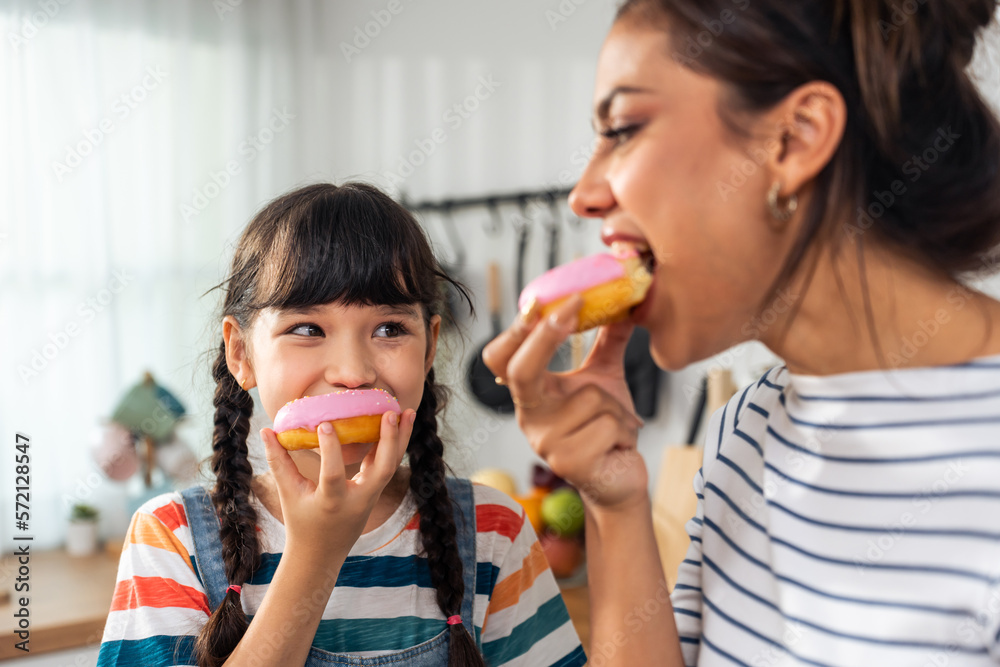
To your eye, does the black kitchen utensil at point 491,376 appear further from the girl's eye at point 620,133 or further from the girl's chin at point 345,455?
the girl's eye at point 620,133

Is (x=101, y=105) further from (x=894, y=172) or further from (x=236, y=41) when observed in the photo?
(x=894, y=172)

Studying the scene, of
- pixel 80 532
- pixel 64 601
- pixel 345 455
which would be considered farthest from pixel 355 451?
pixel 80 532

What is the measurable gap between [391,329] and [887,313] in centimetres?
57

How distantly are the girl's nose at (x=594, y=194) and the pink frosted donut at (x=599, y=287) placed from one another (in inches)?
1.8

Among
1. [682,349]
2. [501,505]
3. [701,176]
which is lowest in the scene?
[501,505]

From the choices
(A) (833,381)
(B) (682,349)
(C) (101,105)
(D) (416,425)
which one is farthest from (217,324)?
(C) (101,105)

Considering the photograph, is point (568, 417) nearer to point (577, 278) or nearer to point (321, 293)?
point (577, 278)

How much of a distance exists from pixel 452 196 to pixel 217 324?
1758 millimetres

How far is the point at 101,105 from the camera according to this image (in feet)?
8.36

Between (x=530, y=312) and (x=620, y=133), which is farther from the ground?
(x=620, y=133)

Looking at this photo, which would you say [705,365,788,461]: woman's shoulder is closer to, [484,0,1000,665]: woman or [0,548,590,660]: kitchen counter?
[484,0,1000,665]: woman

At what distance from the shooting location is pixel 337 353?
947mm

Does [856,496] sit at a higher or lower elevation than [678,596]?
higher

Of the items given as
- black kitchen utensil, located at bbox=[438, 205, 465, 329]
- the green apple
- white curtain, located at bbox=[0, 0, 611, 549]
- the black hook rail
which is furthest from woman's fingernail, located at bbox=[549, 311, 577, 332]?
black kitchen utensil, located at bbox=[438, 205, 465, 329]
